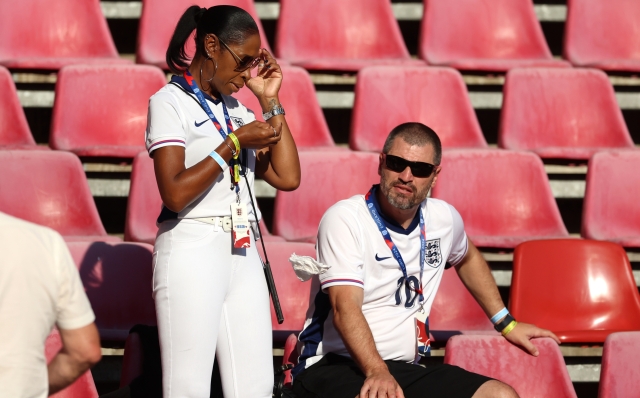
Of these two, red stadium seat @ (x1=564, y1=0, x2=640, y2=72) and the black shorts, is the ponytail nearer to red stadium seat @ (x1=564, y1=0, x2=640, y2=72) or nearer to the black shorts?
the black shorts

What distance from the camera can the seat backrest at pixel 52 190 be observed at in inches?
140

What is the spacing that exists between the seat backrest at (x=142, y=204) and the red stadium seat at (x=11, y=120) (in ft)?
2.41

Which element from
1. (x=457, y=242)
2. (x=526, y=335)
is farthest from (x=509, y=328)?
(x=457, y=242)

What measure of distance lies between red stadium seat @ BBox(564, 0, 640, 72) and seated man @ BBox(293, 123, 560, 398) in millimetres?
2392

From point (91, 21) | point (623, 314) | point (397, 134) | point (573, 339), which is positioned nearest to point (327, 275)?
point (397, 134)

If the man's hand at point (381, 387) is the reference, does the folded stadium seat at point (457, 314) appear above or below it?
below

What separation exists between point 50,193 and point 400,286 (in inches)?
62.4

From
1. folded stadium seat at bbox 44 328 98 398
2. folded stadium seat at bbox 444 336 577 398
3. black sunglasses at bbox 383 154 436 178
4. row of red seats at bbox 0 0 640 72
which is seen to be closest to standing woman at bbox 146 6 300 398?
black sunglasses at bbox 383 154 436 178

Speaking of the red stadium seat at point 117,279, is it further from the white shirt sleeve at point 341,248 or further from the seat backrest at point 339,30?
the seat backrest at point 339,30

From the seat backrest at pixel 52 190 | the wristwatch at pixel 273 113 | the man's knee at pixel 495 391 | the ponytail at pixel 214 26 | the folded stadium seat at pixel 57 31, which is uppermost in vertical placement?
the ponytail at pixel 214 26

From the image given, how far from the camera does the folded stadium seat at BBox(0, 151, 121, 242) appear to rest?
3.55 m

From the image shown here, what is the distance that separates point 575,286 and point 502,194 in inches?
21.7

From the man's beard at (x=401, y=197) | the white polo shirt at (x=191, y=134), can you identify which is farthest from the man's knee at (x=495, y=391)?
the white polo shirt at (x=191, y=134)

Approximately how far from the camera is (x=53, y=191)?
141 inches
